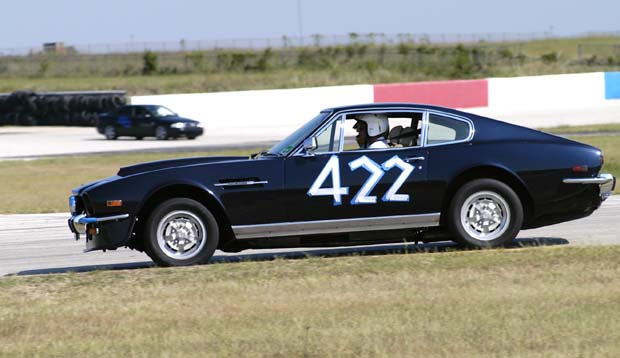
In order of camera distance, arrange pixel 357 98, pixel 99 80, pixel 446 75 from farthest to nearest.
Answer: pixel 99 80
pixel 446 75
pixel 357 98

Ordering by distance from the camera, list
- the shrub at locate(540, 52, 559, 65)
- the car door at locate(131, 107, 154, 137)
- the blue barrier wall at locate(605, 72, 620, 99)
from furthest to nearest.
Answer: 1. the shrub at locate(540, 52, 559, 65)
2. the blue barrier wall at locate(605, 72, 620, 99)
3. the car door at locate(131, 107, 154, 137)

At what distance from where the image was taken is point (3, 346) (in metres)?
5.95

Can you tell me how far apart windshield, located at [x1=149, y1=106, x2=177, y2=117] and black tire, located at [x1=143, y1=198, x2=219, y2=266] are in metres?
26.0

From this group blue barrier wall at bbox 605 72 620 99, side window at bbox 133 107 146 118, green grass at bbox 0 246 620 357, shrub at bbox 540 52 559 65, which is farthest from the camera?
shrub at bbox 540 52 559 65

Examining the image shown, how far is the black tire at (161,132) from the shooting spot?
3366cm

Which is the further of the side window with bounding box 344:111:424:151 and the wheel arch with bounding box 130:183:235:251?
the side window with bounding box 344:111:424:151

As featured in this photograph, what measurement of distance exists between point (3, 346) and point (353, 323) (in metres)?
2.07

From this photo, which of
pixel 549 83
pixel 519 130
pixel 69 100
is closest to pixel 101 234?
pixel 519 130

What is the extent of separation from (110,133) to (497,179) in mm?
27465

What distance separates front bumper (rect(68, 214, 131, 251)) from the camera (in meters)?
8.42

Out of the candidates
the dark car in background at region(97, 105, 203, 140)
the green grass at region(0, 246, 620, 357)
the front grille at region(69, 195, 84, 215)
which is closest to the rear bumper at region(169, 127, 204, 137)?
the dark car in background at region(97, 105, 203, 140)

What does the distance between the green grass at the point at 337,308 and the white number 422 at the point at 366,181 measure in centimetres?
55

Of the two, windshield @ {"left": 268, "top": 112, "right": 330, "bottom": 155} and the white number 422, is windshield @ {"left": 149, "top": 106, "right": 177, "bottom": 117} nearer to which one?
windshield @ {"left": 268, "top": 112, "right": 330, "bottom": 155}

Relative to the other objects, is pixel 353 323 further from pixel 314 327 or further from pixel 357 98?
pixel 357 98
